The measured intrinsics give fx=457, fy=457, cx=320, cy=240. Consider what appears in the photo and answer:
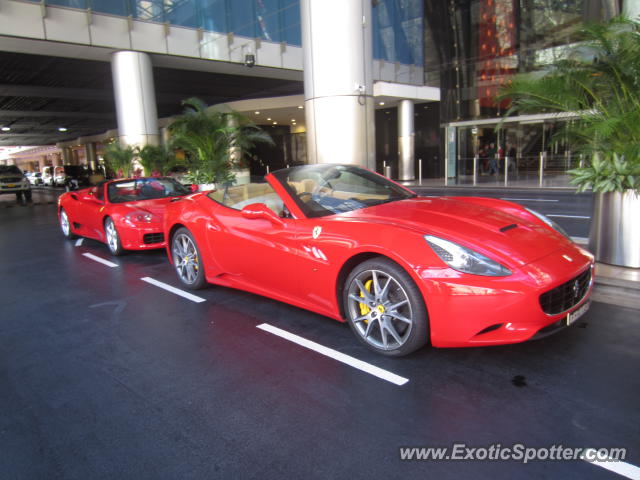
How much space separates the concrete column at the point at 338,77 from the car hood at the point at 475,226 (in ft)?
19.7

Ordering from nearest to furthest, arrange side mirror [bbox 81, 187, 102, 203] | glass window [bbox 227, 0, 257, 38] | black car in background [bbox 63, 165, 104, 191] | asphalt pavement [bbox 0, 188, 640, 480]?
asphalt pavement [bbox 0, 188, 640, 480] < side mirror [bbox 81, 187, 102, 203] < glass window [bbox 227, 0, 257, 38] < black car in background [bbox 63, 165, 104, 191]

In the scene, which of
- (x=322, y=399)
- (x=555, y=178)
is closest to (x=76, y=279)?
(x=322, y=399)

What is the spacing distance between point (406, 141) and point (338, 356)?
24438mm

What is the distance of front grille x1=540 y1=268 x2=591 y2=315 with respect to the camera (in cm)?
294

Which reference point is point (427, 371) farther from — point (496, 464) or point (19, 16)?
point (19, 16)

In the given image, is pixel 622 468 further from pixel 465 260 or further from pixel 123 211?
pixel 123 211

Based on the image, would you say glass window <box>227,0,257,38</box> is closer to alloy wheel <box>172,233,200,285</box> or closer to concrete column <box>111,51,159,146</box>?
concrete column <box>111,51,159,146</box>

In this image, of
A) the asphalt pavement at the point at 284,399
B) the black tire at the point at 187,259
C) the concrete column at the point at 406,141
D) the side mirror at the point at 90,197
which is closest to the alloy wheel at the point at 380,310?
the asphalt pavement at the point at 284,399

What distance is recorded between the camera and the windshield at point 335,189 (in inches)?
161

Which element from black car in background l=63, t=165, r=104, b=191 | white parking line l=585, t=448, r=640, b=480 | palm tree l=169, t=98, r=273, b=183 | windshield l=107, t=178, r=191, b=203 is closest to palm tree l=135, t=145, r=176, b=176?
palm tree l=169, t=98, r=273, b=183

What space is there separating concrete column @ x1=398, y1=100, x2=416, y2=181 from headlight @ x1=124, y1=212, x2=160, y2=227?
20.6m

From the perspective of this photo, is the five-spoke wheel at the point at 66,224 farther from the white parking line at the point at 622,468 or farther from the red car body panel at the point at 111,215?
the white parking line at the point at 622,468

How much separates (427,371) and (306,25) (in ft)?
28.2

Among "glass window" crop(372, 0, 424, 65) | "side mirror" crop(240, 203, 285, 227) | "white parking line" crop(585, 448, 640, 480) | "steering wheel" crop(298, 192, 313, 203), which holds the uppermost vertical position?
"glass window" crop(372, 0, 424, 65)
